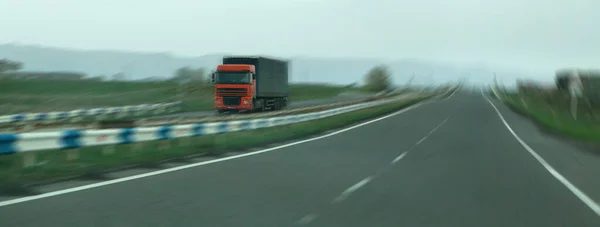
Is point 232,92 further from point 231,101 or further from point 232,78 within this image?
point 232,78

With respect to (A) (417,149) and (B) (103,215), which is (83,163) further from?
(A) (417,149)

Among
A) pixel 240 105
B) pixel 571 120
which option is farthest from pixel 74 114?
pixel 571 120

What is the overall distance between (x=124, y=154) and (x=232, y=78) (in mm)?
29447

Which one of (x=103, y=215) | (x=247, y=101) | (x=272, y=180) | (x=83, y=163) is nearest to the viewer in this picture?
(x=103, y=215)

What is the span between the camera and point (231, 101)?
46.5 metres

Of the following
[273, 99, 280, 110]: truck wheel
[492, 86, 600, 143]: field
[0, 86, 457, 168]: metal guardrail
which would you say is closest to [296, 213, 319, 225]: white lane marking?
[0, 86, 457, 168]: metal guardrail

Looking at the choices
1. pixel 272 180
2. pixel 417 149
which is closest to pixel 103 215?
pixel 272 180

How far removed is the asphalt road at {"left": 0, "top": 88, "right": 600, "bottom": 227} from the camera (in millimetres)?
9047

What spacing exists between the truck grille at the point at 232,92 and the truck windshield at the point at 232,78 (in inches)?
17.4

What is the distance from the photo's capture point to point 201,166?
15.8 meters

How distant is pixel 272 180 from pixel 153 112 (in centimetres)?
3632

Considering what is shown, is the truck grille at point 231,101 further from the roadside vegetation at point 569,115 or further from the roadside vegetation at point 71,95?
the roadside vegetation at point 569,115

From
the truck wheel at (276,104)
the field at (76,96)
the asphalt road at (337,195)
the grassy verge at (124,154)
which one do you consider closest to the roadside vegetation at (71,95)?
the field at (76,96)

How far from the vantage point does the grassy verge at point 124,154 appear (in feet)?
42.3
